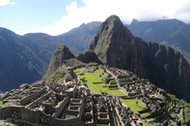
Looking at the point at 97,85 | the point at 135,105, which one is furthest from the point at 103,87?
the point at 135,105

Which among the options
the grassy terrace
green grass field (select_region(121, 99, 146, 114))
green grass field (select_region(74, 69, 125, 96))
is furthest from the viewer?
green grass field (select_region(74, 69, 125, 96))

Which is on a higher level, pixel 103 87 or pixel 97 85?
pixel 97 85

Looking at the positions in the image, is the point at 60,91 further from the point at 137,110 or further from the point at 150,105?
the point at 150,105

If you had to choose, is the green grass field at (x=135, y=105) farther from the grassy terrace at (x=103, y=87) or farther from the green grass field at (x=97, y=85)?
the green grass field at (x=97, y=85)

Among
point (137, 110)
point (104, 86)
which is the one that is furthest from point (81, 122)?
point (104, 86)

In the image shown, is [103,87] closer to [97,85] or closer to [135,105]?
[97,85]

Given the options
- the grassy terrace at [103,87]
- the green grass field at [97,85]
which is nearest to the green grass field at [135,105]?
the grassy terrace at [103,87]

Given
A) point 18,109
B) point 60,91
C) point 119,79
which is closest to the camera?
point 18,109

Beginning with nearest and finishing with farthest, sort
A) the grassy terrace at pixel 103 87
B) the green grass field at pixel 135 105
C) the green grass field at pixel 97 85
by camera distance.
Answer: the green grass field at pixel 135 105 → the grassy terrace at pixel 103 87 → the green grass field at pixel 97 85

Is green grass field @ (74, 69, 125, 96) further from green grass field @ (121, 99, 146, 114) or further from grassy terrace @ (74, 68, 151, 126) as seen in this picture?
green grass field @ (121, 99, 146, 114)

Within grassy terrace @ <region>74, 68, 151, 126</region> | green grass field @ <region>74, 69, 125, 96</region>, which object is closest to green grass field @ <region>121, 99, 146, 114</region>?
grassy terrace @ <region>74, 68, 151, 126</region>

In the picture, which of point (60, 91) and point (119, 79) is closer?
point (60, 91)
